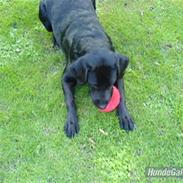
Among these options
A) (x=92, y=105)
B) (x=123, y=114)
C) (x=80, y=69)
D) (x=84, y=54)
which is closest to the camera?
(x=80, y=69)

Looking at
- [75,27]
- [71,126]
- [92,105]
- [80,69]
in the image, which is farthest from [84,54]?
[71,126]

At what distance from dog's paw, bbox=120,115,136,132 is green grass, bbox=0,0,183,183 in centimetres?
6

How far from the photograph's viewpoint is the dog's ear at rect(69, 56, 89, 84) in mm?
3635

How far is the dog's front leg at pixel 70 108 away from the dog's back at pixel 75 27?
0.26m

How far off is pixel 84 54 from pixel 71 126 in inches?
29.4

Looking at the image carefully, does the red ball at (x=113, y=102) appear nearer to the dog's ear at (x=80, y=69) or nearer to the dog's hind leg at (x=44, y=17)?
the dog's ear at (x=80, y=69)

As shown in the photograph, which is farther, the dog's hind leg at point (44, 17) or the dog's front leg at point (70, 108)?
the dog's hind leg at point (44, 17)

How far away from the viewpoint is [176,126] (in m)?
4.00

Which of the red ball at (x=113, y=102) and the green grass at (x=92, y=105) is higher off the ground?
the red ball at (x=113, y=102)

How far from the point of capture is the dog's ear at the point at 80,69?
11.9 feet

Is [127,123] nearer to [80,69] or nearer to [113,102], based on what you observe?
[113,102]

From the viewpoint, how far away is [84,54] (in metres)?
3.87

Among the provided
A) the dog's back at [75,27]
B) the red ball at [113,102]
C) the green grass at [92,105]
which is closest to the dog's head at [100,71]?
the red ball at [113,102]

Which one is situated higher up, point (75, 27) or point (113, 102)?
point (75, 27)
